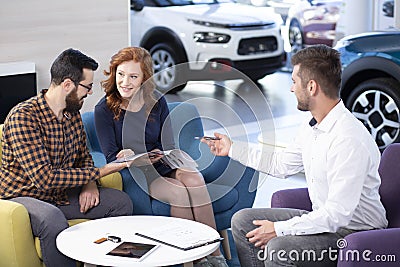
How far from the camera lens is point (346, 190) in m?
3.11

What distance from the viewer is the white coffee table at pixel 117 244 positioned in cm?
316

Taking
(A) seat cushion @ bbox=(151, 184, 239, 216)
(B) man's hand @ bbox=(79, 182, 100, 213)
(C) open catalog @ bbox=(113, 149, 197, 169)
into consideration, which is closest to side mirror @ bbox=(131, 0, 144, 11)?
(C) open catalog @ bbox=(113, 149, 197, 169)

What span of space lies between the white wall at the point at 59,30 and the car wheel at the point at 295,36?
12.1 ft

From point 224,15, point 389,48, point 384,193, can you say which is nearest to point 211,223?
point 384,193

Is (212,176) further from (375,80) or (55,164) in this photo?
(375,80)

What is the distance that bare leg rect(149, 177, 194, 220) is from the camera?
160 inches

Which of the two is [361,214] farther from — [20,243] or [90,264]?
[20,243]

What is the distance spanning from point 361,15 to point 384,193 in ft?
10.9

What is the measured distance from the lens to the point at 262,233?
10.7 feet

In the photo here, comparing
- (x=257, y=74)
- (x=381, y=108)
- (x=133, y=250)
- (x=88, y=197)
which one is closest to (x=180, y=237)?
(x=133, y=250)

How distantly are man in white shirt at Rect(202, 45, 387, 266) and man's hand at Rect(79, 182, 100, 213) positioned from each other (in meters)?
0.77

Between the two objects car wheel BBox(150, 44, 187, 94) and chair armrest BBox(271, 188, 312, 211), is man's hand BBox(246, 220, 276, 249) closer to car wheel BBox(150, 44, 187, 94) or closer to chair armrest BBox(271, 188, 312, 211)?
chair armrest BBox(271, 188, 312, 211)

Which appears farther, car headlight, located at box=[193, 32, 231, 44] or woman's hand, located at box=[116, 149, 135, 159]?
car headlight, located at box=[193, 32, 231, 44]

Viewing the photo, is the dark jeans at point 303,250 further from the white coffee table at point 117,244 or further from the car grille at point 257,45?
the car grille at point 257,45
